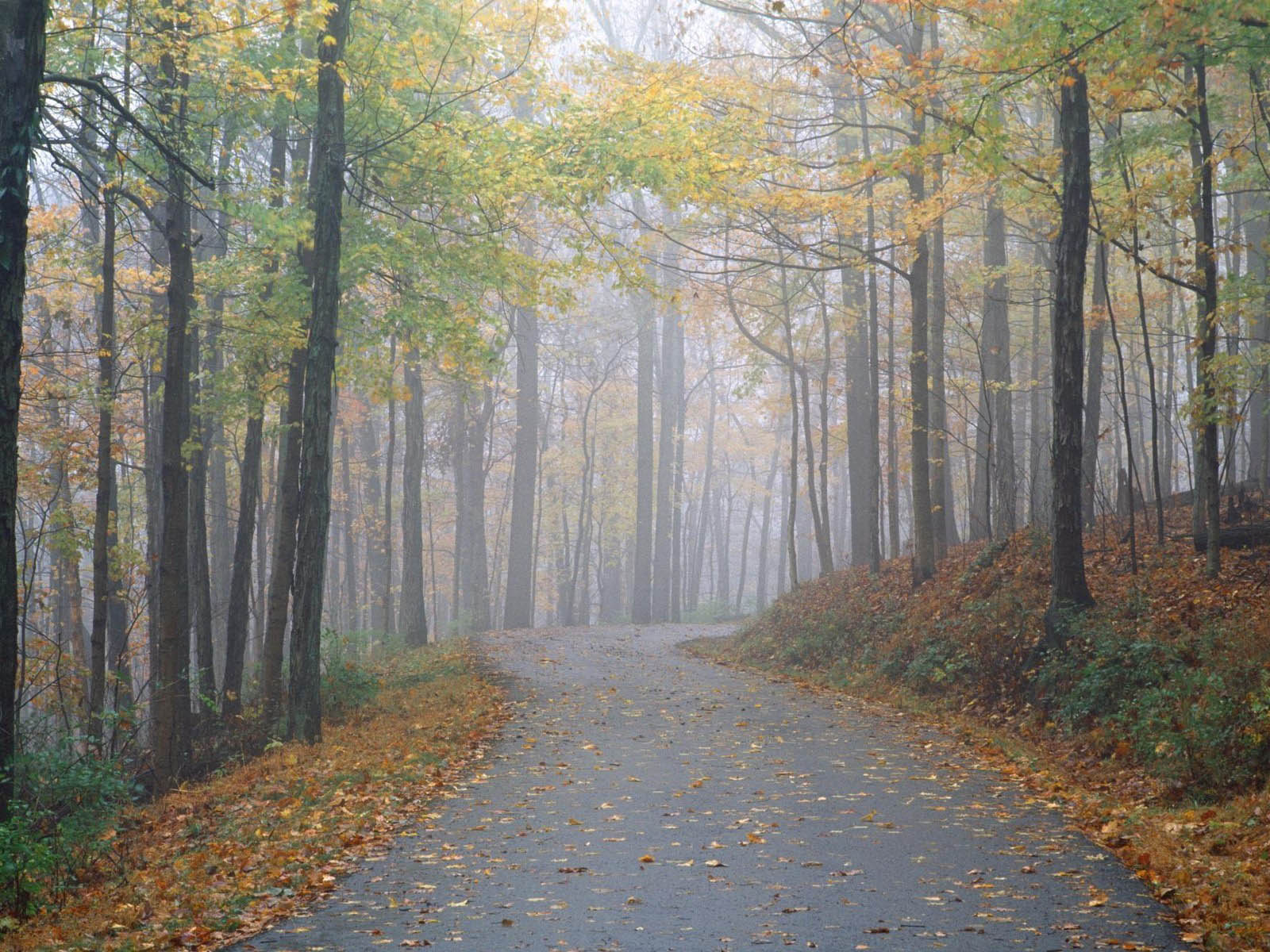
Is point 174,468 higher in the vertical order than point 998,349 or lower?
lower

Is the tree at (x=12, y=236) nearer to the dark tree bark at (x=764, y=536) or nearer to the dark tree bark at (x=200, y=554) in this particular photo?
the dark tree bark at (x=200, y=554)

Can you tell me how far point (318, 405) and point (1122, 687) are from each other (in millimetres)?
8911

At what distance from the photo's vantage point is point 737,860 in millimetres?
6641

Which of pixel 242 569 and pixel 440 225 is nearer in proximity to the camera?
pixel 242 569

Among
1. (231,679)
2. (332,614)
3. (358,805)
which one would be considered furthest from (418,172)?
(332,614)

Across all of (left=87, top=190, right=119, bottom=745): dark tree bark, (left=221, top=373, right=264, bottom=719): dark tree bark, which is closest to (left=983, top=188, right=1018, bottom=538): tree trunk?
(left=221, top=373, right=264, bottom=719): dark tree bark

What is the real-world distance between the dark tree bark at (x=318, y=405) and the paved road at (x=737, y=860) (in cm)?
243

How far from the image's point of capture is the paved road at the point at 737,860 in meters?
5.21

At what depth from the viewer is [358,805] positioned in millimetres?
8477

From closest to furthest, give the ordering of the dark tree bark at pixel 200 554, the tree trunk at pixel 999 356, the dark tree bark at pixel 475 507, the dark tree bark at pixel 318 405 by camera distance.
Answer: the dark tree bark at pixel 318 405, the dark tree bark at pixel 200 554, the tree trunk at pixel 999 356, the dark tree bark at pixel 475 507

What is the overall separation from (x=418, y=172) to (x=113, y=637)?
10.1 metres

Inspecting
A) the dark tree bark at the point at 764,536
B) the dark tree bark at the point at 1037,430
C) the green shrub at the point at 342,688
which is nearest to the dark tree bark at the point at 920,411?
the dark tree bark at the point at 1037,430

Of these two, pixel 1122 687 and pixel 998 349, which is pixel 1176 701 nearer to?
pixel 1122 687

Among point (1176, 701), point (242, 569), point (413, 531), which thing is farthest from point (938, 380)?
point (242, 569)
